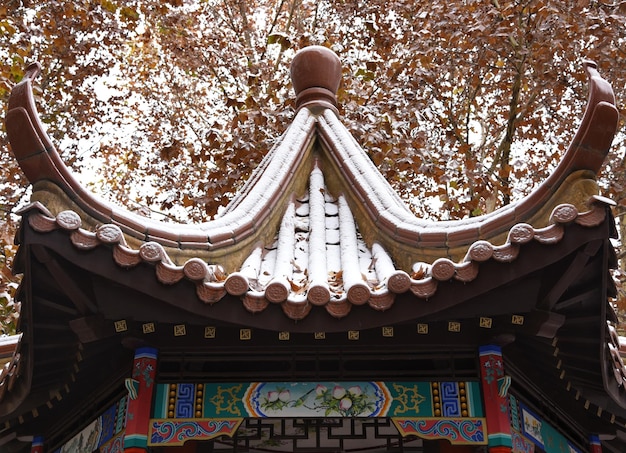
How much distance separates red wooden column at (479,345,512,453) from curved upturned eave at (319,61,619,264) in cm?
55

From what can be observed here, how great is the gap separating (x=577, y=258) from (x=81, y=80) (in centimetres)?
1124

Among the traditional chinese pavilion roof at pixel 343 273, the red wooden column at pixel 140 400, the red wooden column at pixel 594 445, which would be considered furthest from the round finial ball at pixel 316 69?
the red wooden column at pixel 594 445

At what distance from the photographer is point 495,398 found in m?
3.52

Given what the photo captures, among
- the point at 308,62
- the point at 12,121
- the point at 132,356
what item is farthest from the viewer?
the point at 308,62

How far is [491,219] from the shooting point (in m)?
3.41

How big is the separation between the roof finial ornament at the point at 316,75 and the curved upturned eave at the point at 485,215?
2.01 feet

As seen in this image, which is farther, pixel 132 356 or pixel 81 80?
pixel 81 80

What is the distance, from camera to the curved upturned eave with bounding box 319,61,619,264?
2973 mm

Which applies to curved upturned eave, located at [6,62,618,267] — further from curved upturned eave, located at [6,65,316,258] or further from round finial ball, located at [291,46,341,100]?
round finial ball, located at [291,46,341,100]

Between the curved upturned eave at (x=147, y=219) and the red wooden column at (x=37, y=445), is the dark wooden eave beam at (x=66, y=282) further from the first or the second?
the red wooden column at (x=37, y=445)

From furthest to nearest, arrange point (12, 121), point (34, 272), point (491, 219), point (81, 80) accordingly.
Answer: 1. point (81, 80)
2. point (491, 219)
3. point (34, 272)
4. point (12, 121)

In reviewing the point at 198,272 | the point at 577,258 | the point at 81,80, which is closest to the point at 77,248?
the point at 198,272

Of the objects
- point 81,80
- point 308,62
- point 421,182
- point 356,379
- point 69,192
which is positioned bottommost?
point 356,379

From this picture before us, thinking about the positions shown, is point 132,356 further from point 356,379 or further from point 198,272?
point 356,379
